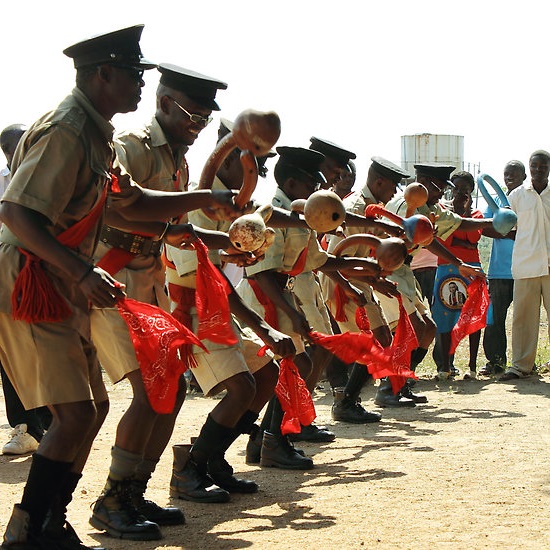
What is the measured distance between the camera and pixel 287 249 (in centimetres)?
665

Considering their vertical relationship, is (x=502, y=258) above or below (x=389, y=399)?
above

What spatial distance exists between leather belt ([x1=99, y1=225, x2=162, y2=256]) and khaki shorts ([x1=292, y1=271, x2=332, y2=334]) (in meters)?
2.55

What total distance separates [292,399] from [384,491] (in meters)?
0.85

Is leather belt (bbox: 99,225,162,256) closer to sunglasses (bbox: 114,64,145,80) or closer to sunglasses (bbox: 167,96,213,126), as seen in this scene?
sunglasses (bbox: 167,96,213,126)

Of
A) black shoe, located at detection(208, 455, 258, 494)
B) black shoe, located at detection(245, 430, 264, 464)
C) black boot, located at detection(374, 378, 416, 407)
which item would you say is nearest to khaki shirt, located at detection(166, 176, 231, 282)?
black shoe, located at detection(208, 455, 258, 494)

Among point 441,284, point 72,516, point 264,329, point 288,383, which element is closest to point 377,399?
point 441,284

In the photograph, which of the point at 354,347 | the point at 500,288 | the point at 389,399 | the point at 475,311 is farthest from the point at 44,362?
the point at 500,288

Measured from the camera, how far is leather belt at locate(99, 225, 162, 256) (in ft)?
16.2

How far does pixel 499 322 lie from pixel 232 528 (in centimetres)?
767

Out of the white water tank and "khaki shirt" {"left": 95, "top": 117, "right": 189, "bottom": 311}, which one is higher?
the white water tank

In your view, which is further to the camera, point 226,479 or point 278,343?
point 226,479

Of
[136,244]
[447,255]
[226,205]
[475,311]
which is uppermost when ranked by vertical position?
[226,205]

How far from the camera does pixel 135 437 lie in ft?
15.4

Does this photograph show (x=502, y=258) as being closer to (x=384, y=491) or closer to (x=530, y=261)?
(x=530, y=261)
